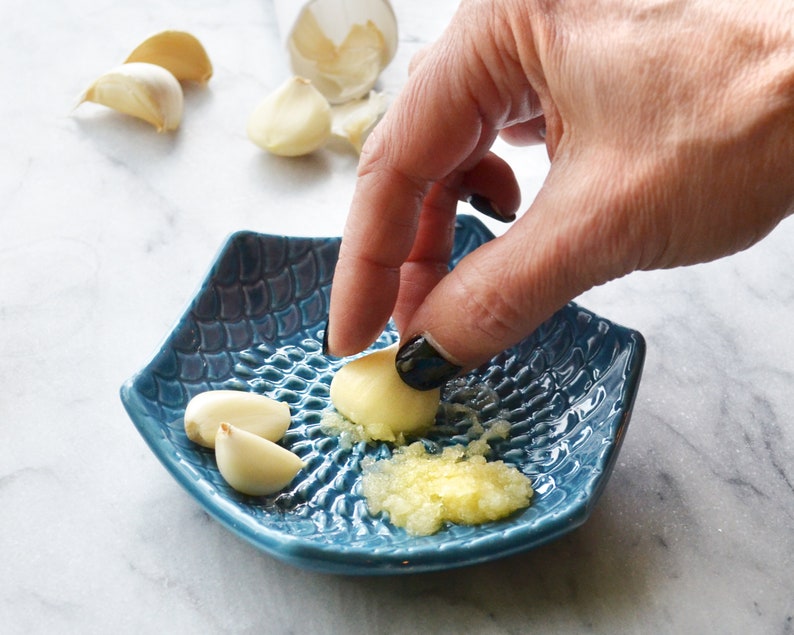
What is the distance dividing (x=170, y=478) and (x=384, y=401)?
0.18 meters

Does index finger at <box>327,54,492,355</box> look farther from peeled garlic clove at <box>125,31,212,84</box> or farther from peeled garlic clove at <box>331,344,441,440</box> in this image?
peeled garlic clove at <box>125,31,212,84</box>

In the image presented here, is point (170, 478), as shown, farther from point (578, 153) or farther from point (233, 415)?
point (578, 153)

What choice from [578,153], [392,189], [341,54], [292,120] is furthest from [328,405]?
[341,54]

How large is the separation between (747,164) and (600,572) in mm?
300

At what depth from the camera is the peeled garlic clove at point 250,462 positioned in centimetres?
64

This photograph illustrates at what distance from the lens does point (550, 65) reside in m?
0.61

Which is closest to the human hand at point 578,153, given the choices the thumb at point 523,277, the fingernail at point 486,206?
the thumb at point 523,277

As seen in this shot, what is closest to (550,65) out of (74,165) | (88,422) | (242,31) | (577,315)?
(577,315)

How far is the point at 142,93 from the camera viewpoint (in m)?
1.15

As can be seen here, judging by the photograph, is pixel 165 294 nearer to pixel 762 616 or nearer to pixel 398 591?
pixel 398 591

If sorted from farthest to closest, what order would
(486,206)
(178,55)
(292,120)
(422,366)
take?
(178,55), (292,120), (486,206), (422,366)

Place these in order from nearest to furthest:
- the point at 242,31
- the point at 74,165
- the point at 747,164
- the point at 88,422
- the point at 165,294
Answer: the point at 747,164 → the point at 88,422 → the point at 165,294 → the point at 74,165 → the point at 242,31

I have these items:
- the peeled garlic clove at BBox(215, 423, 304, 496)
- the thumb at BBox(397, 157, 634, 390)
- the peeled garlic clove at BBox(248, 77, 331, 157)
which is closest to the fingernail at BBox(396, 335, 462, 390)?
the thumb at BBox(397, 157, 634, 390)

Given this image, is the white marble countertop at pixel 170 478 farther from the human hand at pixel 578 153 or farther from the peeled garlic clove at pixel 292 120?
the human hand at pixel 578 153
